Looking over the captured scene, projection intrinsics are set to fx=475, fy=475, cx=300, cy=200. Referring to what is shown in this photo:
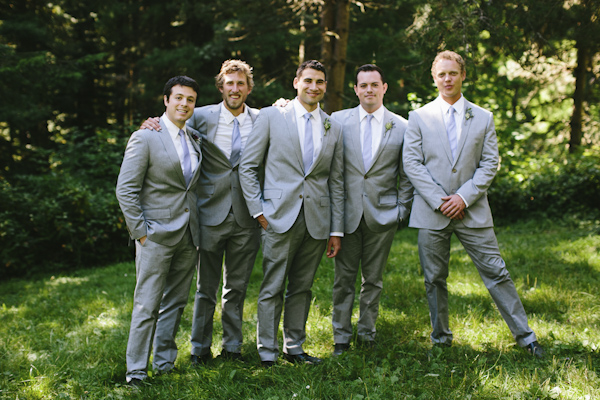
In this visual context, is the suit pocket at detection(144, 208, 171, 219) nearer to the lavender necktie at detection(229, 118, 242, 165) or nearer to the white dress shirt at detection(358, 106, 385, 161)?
the lavender necktie at detection(229, 118, 242, 165)

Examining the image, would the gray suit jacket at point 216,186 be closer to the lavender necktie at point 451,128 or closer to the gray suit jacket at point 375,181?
the gray suit jacket at point 375,181

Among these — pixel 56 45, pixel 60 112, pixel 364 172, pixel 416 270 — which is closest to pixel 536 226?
pixel 416 270

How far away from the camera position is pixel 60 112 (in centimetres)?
1353

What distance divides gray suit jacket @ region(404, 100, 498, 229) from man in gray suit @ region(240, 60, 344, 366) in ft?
1.95

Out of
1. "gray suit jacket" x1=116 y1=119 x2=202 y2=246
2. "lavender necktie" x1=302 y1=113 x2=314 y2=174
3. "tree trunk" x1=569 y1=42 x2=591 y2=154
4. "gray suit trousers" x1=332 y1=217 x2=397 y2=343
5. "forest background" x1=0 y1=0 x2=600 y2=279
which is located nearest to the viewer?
"gray suit jacket" x1=116 y1=119 x2=202 y2=246

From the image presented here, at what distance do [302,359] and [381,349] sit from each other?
0.64 m

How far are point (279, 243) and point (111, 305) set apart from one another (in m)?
2.77

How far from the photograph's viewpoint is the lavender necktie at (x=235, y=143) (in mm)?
3670

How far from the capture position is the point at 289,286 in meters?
3.73

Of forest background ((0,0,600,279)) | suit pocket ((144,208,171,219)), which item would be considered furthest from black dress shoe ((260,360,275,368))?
forest background ((0,0,600,279))

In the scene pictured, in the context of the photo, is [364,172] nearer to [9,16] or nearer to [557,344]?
[557,344]

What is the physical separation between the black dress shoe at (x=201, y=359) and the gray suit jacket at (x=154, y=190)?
101 cm

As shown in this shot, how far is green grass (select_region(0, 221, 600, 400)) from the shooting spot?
304 cm

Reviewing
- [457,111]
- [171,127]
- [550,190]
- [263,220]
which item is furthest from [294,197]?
[550,190]
